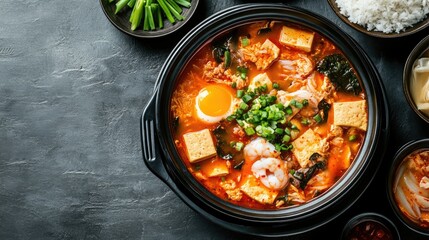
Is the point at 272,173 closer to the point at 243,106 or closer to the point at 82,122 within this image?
the point at 243,106

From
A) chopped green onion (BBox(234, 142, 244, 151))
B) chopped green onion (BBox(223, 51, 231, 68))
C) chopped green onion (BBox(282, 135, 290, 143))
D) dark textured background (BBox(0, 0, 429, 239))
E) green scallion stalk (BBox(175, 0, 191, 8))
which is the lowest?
dark textured background (BBox(0, 0, 429, 239))

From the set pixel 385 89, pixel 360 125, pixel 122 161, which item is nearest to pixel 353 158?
pixel 360 125

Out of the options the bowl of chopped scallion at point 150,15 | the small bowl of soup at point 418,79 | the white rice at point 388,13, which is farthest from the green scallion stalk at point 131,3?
the small bowl of soup at point 418,79

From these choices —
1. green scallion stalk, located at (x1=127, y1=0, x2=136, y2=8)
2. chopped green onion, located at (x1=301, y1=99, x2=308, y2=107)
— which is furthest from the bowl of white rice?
green scallion stalk, located at (x1=127, y1=0, x2=136, y2=8)

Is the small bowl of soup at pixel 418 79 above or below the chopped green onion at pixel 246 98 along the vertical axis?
above

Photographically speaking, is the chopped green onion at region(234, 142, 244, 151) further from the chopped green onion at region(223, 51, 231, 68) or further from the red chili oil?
the red chili oil

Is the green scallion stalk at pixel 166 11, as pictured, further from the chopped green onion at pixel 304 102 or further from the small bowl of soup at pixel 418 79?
the small bowl of soup at pixel 418 79
